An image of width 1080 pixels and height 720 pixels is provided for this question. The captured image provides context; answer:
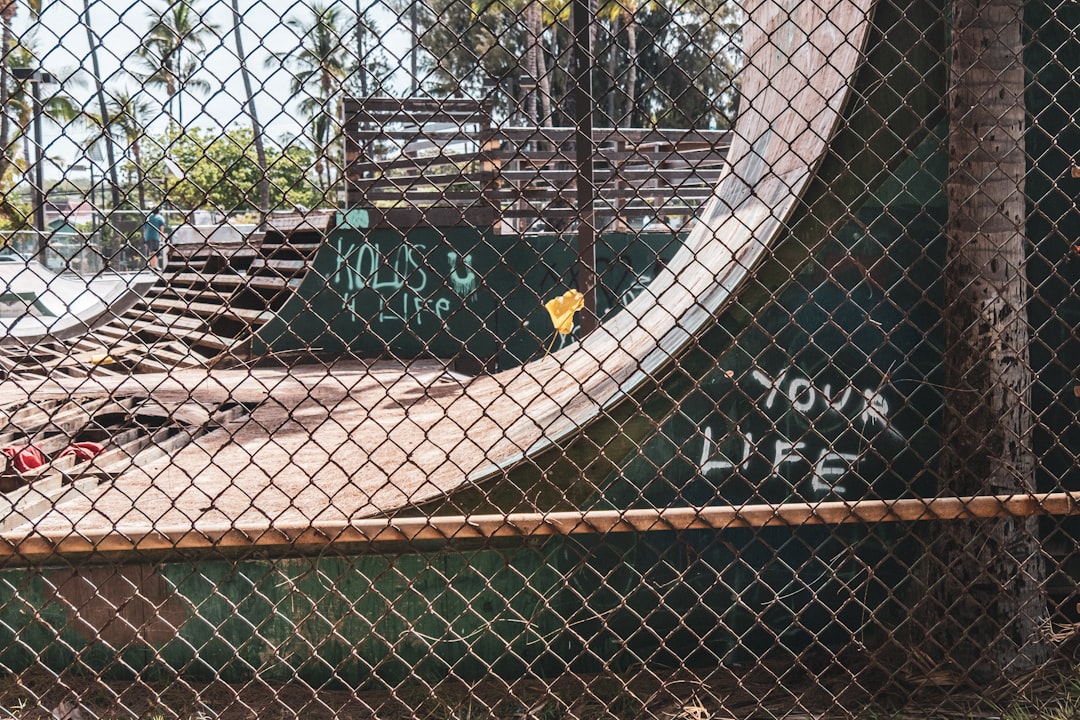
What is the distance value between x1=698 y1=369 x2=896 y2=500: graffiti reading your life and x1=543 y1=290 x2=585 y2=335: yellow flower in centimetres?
125

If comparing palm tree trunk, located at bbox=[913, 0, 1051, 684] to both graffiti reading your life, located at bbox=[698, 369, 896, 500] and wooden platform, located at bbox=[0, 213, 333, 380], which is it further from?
wooden platform, located at bbox=[0, 213, 333, 380]

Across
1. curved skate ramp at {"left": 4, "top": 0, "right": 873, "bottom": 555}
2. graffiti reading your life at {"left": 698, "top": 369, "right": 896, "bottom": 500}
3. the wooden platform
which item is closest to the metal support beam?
curved skate ramp at {"left": 4, "top": 0, "right": 873, "bottom": 555}

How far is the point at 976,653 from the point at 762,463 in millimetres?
938

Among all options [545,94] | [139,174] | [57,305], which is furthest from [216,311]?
[139,174]

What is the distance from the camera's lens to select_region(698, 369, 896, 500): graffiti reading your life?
308cm

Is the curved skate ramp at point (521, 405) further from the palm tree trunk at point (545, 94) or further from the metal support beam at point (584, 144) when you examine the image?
the metal support beam at point (584, 144)

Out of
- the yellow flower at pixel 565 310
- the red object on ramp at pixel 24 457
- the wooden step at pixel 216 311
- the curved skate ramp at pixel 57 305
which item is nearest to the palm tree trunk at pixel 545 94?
the yellow flower at pixel 565 310

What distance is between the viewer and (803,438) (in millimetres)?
3078

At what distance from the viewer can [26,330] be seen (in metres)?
13.8

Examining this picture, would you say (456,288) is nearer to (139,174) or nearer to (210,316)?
(210,316)

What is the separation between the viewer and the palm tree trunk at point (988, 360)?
2.79 metres

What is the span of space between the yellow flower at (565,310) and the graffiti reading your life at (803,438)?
1.25 meters

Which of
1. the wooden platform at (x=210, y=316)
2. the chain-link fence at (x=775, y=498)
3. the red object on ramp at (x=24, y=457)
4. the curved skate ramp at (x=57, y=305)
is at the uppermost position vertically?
the chain-link fence at (x=775, y=498)

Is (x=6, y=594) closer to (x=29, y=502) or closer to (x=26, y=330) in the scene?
(x=29, y=502)
